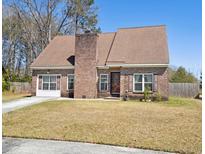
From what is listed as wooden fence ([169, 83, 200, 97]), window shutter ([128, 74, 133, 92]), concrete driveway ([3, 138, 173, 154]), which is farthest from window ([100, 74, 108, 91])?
concrete driveway ([3, 138, 173, 154])

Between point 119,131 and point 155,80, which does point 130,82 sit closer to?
point 155,80

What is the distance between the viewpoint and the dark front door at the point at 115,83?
834 inches

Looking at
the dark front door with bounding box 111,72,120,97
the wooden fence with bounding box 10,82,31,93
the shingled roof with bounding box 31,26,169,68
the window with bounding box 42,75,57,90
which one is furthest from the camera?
the wooden fence with bounding box 10,82,31,93

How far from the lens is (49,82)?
22875 millimetres

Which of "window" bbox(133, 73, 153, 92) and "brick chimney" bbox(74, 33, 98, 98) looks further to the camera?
"brick chimney" bbox(74, 33, 98, 98)

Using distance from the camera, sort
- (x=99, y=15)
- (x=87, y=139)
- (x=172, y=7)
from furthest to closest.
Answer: (x=99, y=15) → (x=172, y=7) → (x=87, y=139)

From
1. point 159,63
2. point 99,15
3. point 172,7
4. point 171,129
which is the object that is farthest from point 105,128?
point 99,15

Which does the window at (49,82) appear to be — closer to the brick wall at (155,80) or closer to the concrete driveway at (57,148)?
the brick wall at (155,80)

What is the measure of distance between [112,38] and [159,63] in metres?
6.47

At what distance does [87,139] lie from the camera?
7.21 metres

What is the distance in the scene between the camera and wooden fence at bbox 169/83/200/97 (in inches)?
1016

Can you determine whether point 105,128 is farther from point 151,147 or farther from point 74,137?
point 151,147

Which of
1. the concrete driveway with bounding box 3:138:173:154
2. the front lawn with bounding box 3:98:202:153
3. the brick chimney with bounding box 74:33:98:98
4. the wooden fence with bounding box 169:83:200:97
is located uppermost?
the brick chimney with bounding box 74:33:98:98

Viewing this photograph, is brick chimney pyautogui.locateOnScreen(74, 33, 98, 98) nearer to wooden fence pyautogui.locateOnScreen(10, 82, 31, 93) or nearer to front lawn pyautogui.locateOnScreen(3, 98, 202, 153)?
front lawn pyautogui.locateOnScreen(3, 98, 202, 153)
